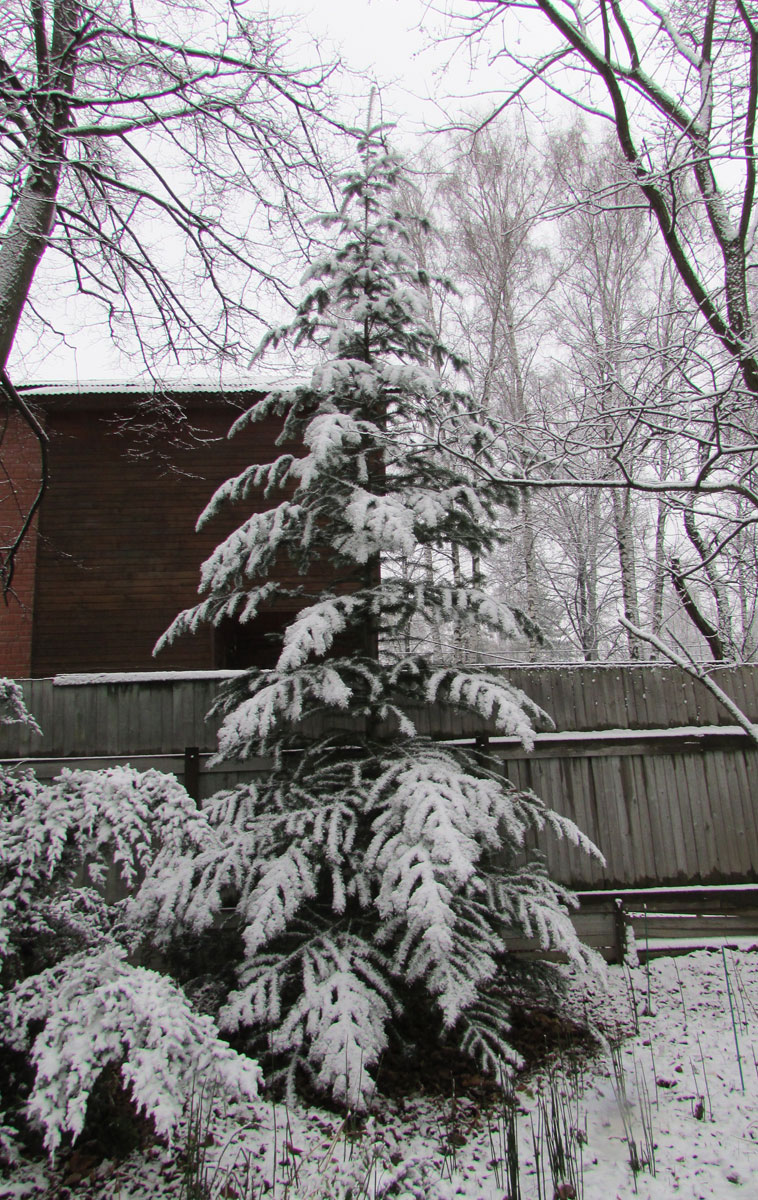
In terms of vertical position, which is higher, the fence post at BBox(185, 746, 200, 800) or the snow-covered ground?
the fence post at BBox(185, 746, 200, 800)

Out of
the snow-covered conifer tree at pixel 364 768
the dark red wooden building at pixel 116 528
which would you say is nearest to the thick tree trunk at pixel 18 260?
the snow-covered conifer tree at pixel 364 768

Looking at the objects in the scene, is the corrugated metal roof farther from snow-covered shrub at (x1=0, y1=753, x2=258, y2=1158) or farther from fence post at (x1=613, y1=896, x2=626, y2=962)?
fence post at (x1=613, y1=896, x2=626, y2=962)

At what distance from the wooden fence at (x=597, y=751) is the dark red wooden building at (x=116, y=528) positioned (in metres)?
3.94

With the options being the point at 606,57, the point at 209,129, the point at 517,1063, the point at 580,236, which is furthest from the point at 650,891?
the point at 580,236

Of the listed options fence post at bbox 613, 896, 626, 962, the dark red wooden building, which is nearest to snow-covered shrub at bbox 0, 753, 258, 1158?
fence post at bbox 613, 896, 626, 962

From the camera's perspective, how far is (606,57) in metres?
5.06

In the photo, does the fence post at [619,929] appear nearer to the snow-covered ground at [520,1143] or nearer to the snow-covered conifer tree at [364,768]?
the snow-covered conifer tree at [364,768]

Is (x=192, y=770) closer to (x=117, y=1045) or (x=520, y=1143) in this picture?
(x=117, y=1045)

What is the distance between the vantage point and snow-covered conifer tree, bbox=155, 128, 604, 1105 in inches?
117

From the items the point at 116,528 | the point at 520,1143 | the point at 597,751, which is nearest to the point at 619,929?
the point at 597,751

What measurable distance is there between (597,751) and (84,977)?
3703 mm

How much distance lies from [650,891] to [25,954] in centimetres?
391

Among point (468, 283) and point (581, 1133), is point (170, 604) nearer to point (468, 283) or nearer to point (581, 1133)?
point (581, 1133)

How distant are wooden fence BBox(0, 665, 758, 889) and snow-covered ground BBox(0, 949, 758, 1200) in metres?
1.30
